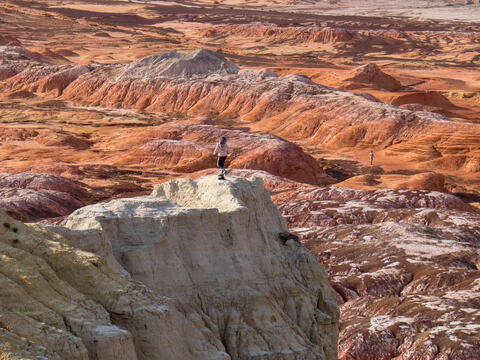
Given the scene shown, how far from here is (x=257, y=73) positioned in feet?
293

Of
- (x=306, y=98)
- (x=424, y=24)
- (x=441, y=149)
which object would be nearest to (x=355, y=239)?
(x=441, y=149)

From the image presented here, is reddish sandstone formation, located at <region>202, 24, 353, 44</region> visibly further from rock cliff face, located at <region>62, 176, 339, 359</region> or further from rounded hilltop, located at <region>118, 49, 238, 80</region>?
rock cliff face, located at <region>62, 176, 339, 359</region>

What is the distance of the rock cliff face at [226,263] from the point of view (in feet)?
50.7

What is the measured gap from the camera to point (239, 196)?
17.7 metres

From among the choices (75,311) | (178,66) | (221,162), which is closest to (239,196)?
(221,162)

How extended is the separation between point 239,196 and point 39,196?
1168 inches

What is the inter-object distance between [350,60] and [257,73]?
146ft

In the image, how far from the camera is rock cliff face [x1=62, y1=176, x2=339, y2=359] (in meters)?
15.5

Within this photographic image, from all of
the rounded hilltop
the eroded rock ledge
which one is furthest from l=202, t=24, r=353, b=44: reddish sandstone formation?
the eroded rock ledge

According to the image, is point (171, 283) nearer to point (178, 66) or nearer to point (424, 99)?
point (178, 66)

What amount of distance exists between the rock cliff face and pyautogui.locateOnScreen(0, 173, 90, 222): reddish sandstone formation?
25013 millimetres

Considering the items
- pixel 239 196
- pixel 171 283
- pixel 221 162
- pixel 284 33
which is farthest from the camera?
pixel 284 33

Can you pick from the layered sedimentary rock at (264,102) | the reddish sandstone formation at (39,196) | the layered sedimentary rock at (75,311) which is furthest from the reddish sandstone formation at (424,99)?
the layered sedimentary rock at (75,311)

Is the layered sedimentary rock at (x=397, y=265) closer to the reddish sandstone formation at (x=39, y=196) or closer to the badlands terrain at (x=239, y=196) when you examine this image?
the badlands terrain at (x=239, y=196)
